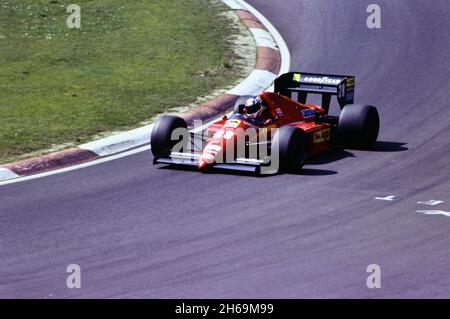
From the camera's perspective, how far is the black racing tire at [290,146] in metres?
12.8

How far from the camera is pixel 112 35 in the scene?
19922mm

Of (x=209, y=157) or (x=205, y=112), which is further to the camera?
(x=205, y=112)

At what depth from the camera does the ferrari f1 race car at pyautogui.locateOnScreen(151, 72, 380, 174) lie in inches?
510

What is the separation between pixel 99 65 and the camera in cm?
1820

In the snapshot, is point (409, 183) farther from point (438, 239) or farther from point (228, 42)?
point (228, 42)

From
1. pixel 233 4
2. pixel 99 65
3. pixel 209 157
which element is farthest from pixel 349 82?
pixel 233 4

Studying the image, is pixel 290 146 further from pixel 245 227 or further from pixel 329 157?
pixel 245 227

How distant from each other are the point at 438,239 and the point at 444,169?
3024 mm

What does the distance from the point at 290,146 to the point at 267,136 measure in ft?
2.57

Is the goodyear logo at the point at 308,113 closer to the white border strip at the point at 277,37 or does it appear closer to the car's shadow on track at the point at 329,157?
the car's shadow on track at the point at 329,157

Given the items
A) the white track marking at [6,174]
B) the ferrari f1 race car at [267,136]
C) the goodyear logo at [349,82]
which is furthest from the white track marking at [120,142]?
the goodyear logo at [349,82]

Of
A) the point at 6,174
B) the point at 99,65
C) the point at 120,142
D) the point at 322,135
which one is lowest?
the point at 6,174

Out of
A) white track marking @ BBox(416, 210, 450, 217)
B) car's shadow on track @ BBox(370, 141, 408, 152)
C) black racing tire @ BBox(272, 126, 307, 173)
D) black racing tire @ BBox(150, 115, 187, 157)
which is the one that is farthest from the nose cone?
white track marking @ BBox(416, 210, 450, 217)
